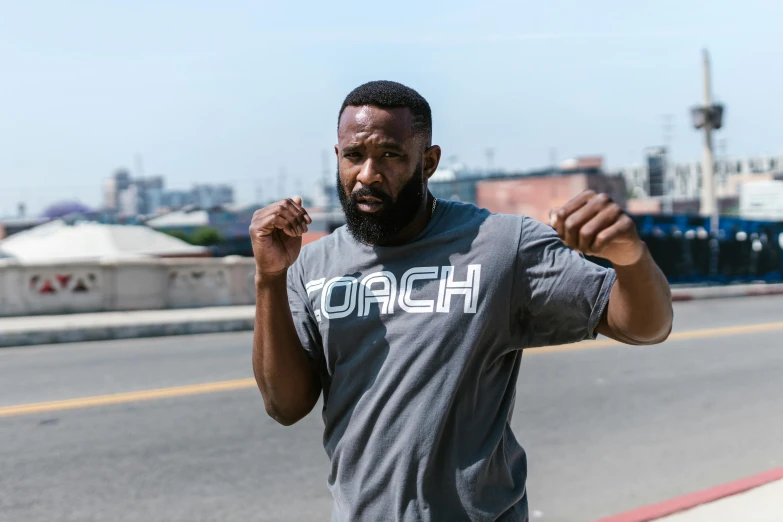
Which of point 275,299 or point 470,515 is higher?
point 275,299

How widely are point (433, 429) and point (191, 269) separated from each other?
1452 centimetres

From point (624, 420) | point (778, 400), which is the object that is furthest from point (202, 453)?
point (778, 400)

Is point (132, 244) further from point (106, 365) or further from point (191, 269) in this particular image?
point (106, 365)

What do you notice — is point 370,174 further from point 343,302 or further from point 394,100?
point 343,302

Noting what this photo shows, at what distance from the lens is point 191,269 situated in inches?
628

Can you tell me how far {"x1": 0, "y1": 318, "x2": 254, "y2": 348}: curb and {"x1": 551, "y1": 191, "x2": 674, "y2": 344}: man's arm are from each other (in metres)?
11.8

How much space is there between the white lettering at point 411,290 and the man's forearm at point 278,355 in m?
Answer: 0.30

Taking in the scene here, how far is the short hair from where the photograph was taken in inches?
80.1

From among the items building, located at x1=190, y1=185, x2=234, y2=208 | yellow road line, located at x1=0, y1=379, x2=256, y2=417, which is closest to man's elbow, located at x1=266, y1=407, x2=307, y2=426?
yellow road line, located at x1=0, y1=379, x2=256, y2=417

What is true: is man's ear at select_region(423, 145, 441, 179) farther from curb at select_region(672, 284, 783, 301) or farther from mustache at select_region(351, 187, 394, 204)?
curb at select_region(672, 284, 783, 301)

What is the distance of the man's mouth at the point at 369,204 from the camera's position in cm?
202

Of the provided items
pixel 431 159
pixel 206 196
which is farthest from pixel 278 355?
pixel 206 196

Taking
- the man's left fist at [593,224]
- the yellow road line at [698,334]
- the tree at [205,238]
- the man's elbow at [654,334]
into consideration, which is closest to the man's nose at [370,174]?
the man's left fist at [593,224]

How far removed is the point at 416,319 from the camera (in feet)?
6.39
